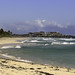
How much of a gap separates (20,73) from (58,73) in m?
1.97

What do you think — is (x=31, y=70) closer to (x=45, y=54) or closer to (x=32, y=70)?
(x=32, y=70)

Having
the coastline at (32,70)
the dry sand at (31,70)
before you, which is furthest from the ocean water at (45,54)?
the dry sand at (31,70)

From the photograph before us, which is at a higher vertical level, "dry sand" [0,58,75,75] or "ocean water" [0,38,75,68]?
"dry sand" [0,58,75,75]

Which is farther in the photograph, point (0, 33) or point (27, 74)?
point (0, 33)

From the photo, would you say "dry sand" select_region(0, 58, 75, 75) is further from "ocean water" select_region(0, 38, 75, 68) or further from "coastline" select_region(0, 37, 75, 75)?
"ocean water" select_region(0, 38, 75, 68)

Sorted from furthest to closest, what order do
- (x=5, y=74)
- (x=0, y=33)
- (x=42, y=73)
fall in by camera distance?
(x=0, y=33) < (x=42, y=73) < (x=5, y=74)

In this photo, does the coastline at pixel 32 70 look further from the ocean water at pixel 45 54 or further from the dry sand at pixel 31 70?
the ocean water at pixel 45 54

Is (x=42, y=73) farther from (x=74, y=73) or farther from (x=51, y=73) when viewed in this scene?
(x=74, y=73)

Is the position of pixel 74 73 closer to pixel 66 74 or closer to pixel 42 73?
pixel 66 74

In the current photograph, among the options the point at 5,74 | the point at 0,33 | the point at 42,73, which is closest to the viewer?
the point at 5,74

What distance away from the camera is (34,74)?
10.5 metres

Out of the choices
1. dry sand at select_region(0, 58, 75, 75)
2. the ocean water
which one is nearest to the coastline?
dry sand at select_region(0, 58, 75, 75)

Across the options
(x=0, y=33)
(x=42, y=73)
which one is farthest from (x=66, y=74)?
(x=0, y=33)

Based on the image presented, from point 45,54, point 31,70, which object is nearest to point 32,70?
point 31,70
